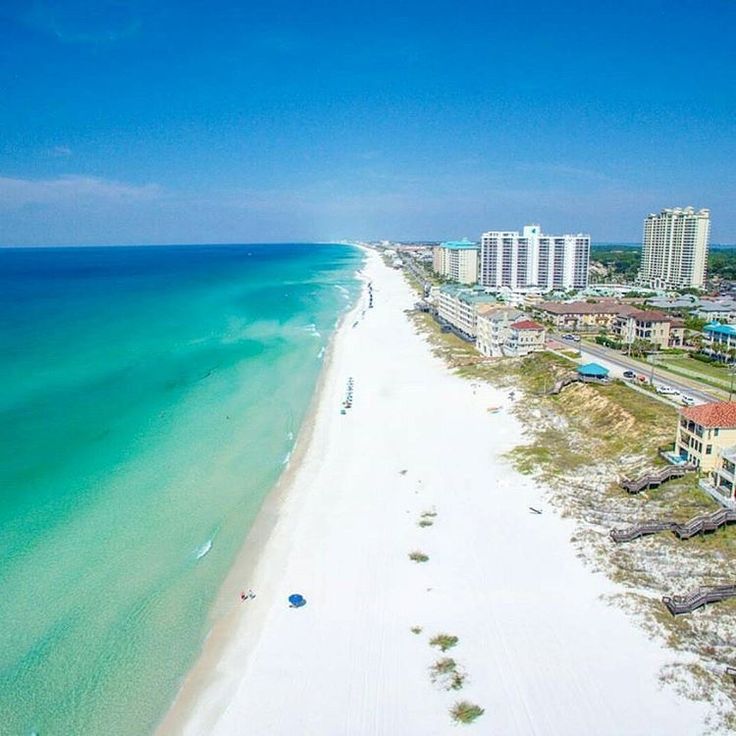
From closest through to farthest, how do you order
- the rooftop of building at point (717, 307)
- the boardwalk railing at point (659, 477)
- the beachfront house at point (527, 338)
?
the boardwalk railing at point (659, 477)
the beachfront house at point (527, 338)
the rooftop of building at point (717, 307)

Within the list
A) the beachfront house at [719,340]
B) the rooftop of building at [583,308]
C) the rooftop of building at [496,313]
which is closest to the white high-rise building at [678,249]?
the rooftop of building at [583,308]

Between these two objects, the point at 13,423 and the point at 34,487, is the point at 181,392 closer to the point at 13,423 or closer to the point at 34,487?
the point at 13,423

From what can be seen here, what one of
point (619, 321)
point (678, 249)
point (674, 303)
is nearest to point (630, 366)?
point (619, 321)

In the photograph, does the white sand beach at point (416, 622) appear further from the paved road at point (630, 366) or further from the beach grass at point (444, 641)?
the paved road at point (630, 366)

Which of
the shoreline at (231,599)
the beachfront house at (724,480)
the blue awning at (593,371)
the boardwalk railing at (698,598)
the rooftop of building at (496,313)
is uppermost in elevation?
the rooftop of building at (496,313)

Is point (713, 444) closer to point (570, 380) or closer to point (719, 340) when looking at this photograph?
point (570, 380)

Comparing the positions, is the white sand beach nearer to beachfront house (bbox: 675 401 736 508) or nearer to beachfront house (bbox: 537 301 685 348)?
beachfront house (bbox: 675 401 736 508)

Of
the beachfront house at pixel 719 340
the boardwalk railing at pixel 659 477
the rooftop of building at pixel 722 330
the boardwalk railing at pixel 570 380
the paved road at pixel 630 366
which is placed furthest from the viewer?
the rooftop of building at pixel 722 330
